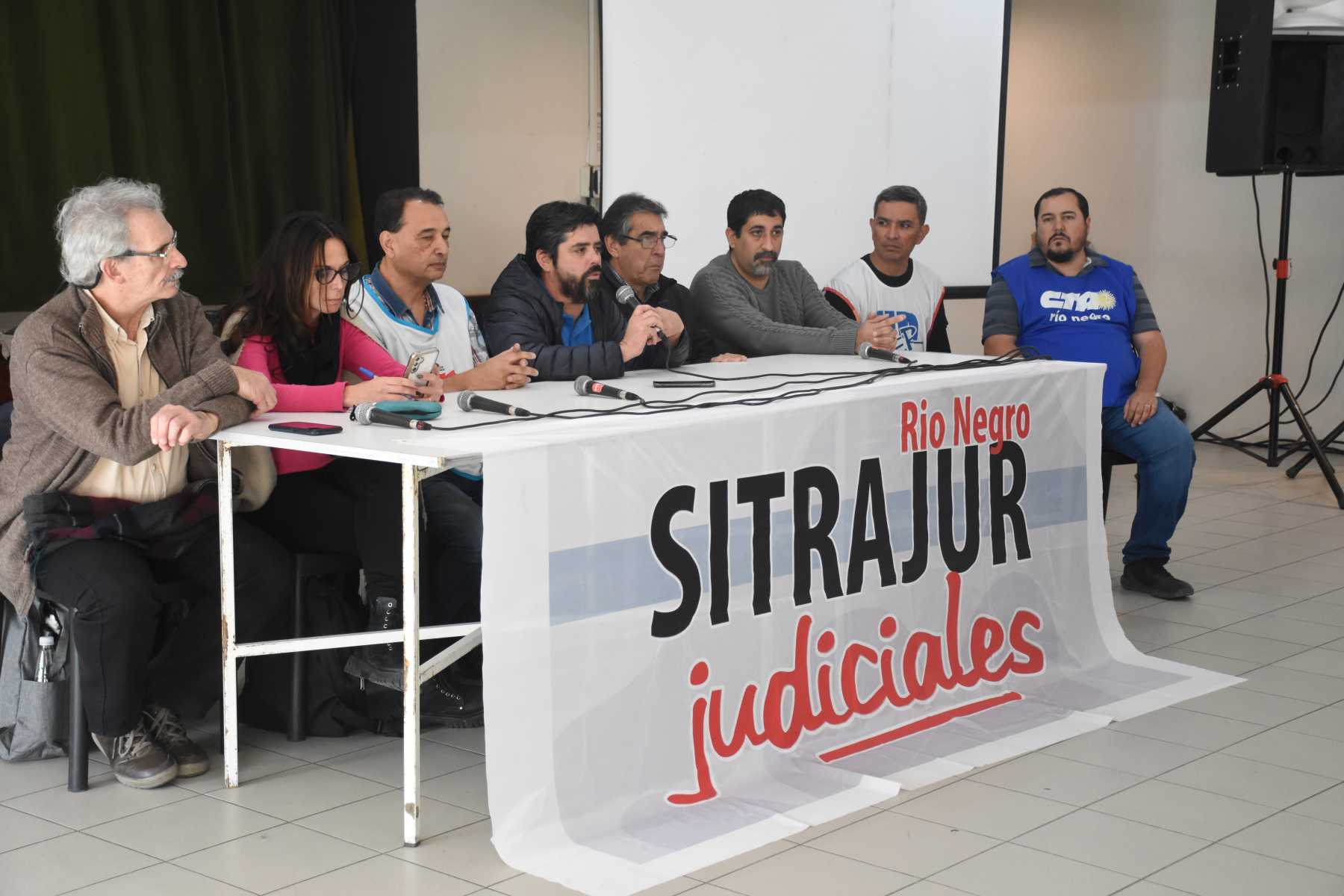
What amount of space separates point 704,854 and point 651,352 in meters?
1.47

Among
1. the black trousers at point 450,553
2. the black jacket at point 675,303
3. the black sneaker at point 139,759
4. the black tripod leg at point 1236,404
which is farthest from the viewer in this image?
the black tripod leg at point 1236,404

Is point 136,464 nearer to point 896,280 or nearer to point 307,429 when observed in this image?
point 307,429

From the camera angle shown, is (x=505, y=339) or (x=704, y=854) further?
(x=505, y=339)

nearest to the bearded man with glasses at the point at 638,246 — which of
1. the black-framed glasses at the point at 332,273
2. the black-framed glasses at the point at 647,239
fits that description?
the black-framed glasses at the point at 647,239

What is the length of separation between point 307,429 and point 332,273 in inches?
18.5

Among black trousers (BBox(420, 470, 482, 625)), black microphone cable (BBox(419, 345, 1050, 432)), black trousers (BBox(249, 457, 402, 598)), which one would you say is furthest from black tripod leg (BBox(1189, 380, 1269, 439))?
black trousers (BBox(249, 457, 402, 598))

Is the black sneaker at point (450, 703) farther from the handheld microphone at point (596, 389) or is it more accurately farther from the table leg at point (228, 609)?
the handheld microphone at point (596, 389)

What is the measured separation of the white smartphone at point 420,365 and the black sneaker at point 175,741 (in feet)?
2.56

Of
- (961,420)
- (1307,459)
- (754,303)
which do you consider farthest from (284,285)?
(1307,459)

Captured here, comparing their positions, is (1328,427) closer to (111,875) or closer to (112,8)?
(112,8)

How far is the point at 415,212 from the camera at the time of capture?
3.18 meters

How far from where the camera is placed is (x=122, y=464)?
252 centimetres

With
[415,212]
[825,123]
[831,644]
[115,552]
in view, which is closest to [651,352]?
[415,212]

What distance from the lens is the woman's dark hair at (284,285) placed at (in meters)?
2.76
